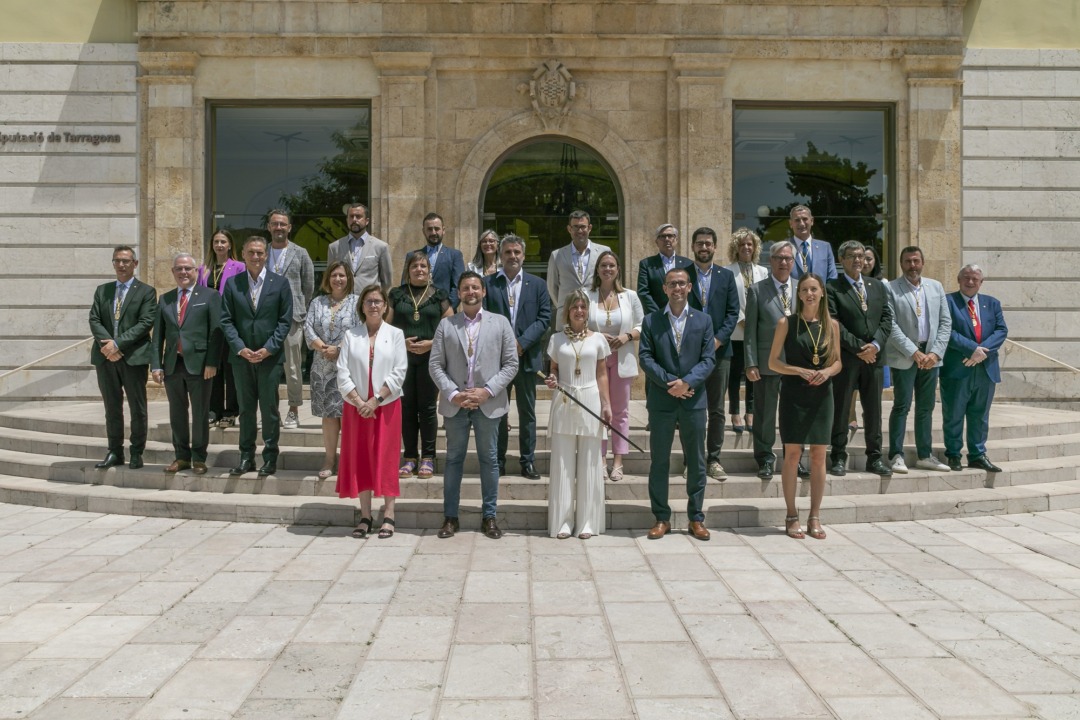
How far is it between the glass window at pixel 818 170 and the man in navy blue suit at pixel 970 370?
4.59m

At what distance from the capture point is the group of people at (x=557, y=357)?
7215mm

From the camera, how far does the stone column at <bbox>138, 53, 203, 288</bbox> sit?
1285 centimetres

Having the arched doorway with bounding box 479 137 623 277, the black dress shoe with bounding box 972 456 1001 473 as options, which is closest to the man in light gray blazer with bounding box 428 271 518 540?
the black dress shoe with bounding box 972 456 1001 473

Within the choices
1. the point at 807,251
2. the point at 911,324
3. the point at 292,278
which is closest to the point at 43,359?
the point at 292,278

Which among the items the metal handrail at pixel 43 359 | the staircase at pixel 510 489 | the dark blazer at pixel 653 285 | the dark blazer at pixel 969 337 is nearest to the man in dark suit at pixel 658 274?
the dark blazer at pixel 653 285

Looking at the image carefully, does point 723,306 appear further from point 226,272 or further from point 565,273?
point 226,272

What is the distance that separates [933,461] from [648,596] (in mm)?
4508

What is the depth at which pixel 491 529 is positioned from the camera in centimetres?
720

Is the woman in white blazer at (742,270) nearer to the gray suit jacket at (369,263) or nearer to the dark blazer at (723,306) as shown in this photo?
the dark blazer at (723,306)

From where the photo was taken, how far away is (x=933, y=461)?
28.9 feet

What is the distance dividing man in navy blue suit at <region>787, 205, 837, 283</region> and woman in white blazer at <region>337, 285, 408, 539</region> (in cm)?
406

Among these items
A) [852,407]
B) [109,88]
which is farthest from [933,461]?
[109,88]

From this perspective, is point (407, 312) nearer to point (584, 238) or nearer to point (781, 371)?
point (584, 238)

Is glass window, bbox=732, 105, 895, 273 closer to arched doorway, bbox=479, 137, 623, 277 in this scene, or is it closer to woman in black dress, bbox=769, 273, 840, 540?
arched doorway, bbox=479, 137, 623, 277
